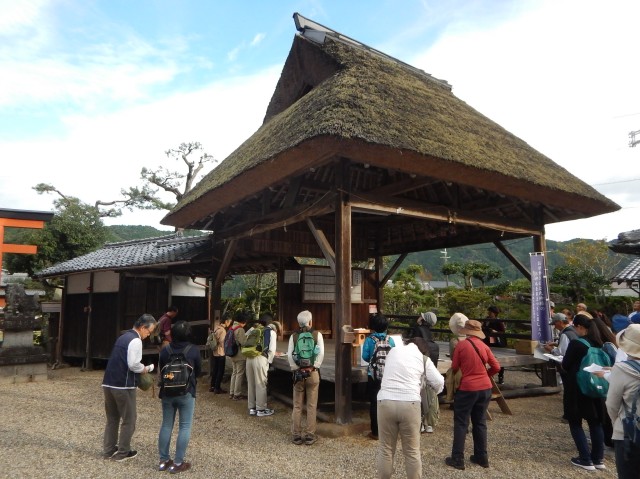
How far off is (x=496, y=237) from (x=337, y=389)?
525 centimetres

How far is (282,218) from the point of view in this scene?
23.7ft

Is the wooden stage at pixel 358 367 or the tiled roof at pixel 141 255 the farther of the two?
the tiled roof at pixel 141 255

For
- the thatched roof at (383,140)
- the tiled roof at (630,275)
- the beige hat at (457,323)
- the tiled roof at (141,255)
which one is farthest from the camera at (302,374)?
the tiled roof at (630,275)

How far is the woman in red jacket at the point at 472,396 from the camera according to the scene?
4.26m

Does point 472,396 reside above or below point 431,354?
below

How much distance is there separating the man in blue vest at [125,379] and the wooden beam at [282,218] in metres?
2.84

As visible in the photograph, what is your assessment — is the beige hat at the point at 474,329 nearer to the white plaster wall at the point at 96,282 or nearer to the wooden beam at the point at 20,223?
the white plaster wall at the point at 96,282

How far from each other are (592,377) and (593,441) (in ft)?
2.78

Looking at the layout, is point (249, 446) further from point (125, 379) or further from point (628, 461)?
point (628, 461)

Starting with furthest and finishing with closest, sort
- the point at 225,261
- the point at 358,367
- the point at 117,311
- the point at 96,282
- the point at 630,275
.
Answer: the point at 630,275 < the point at 96,282 < the point at 117,311 < the point at 225,261 < the point at 358,367

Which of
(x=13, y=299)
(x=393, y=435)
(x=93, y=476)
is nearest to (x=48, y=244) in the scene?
(x=13, y=299)

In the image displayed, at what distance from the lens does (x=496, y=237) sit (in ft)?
29.2

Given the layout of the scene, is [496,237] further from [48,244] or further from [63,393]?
[48,244]

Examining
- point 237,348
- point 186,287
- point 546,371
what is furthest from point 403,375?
point 186,287
